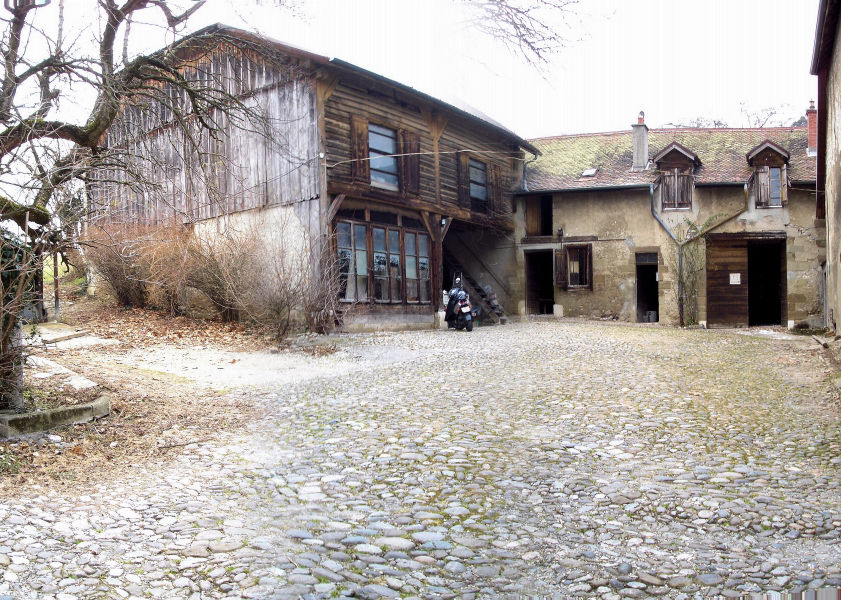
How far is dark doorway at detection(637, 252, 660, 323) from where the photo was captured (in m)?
24.2

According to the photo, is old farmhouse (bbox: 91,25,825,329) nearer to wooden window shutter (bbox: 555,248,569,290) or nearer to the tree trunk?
wooden window shutter (bbox: 555,248,569,290)

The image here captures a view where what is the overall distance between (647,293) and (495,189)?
26.6 feet

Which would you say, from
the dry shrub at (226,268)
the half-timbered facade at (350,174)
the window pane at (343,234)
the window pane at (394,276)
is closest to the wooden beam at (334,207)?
the half-timbered facade at (350,174)

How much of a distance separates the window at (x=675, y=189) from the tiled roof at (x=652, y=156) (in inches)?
14.2

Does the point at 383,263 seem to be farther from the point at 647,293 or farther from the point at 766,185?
the point at 766,185

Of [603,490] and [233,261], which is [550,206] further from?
[603,490]

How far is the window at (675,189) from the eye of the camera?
22500mm

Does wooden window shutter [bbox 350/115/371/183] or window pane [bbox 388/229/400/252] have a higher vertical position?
wooden window shutter [bbox 350/115/371/183]

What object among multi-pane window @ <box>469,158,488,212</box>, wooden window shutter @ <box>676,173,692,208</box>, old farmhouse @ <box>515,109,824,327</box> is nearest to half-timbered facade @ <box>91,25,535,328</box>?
multi-pane window @ <box>469,158,488,212</box>

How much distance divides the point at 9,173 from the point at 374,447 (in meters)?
3.59

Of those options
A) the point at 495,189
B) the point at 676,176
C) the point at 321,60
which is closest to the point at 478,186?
the point at 495,189

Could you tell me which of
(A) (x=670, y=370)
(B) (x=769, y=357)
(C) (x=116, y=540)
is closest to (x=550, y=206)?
(B) (x=769, y=357)

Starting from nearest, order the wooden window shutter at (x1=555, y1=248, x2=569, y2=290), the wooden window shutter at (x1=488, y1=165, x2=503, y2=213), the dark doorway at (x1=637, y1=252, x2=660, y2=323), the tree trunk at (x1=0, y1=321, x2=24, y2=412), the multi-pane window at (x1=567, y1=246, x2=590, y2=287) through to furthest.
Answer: the tree trunk at (x1=0, y1=321, x2=24, y2=412) → the wooden window shutter at (x1=488, y1=165, x2=503, y2=213) → the multi-pane window at (x1=567, y1=246, x2=590, y2=287) → the wooden window shutter at (x1=555, y1=248, x2=569, y2=290) → the dark doorway at (x1=637, y1=252, x2=660, y2=323)

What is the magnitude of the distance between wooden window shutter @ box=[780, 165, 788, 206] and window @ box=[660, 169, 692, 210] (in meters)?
2.80
